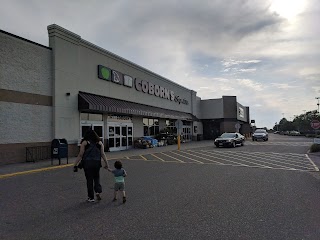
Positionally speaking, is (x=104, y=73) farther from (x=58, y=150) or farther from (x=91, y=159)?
(x=91, y=159)

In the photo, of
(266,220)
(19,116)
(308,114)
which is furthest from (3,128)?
(308,114)

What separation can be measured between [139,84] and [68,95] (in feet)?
35.6

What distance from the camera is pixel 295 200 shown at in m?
6.93

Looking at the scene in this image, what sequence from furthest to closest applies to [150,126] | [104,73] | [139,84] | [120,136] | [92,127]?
[150,126] → [139,84] → [120,136] → [104,73] → [92,127]

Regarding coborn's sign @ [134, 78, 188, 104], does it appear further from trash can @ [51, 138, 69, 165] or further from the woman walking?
the woman walking

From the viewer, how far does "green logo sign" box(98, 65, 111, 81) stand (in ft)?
72.6

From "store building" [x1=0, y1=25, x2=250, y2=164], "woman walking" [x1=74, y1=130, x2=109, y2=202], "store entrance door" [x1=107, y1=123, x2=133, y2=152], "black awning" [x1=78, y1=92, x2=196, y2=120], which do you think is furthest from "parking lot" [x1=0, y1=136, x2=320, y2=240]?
"store entrance door" [x1=107, y1=123, x2=133, y2=152]

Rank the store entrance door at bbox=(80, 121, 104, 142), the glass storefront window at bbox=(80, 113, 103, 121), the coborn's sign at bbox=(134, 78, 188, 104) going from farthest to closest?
the coborn's sign at bbox=(134, 78, 188, 104)
the glass storefront window at bbox=(80, 113, 103, 121)
the store entrance door at bbox=(80, 121, 104, 142)

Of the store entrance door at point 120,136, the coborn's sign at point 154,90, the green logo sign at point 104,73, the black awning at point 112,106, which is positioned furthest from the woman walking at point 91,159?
the coborn's sign at point 154,90

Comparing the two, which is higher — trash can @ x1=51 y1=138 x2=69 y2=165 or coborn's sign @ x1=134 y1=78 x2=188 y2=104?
coborn's sign @ x1=134 y1=78 x2=188 y2=104

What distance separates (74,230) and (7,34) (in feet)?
43.6

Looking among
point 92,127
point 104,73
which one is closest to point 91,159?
point 92,127

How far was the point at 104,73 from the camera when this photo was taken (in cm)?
2273

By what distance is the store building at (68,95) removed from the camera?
1483 centimetres
